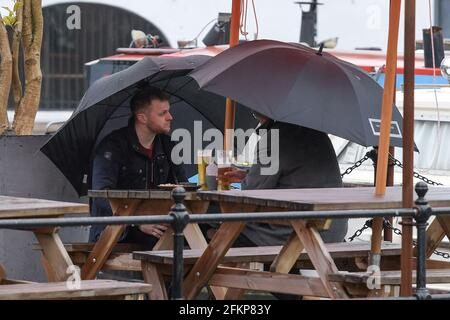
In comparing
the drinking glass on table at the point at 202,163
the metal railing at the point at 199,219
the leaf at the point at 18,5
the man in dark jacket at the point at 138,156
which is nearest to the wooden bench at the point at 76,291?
the metal railing at the point at 199,219

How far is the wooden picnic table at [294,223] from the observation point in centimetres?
621

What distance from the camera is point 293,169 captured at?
764 centimetres

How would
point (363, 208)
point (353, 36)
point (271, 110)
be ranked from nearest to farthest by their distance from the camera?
point (363, 208), point (271, 110), point (353, 36)

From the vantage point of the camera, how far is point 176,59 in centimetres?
822

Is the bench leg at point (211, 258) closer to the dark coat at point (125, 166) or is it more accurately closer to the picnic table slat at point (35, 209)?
the picnic table slat at point (35, 209)

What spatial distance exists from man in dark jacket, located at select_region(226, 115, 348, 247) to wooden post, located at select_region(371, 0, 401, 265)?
2.73ft

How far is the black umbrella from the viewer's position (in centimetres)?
790

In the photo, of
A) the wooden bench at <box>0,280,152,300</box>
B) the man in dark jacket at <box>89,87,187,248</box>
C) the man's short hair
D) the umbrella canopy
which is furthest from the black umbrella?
the wooden bench at <box>0,280,152,300</box>

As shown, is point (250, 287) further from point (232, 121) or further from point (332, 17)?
point (332, 17)

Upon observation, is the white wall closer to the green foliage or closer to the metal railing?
the green foliage

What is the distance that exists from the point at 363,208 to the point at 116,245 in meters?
1.97

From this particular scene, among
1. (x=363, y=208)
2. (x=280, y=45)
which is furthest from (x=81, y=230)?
(x=363, y=208)

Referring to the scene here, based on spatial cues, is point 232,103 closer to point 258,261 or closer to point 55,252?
point 258,261

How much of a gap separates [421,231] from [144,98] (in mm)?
2581
